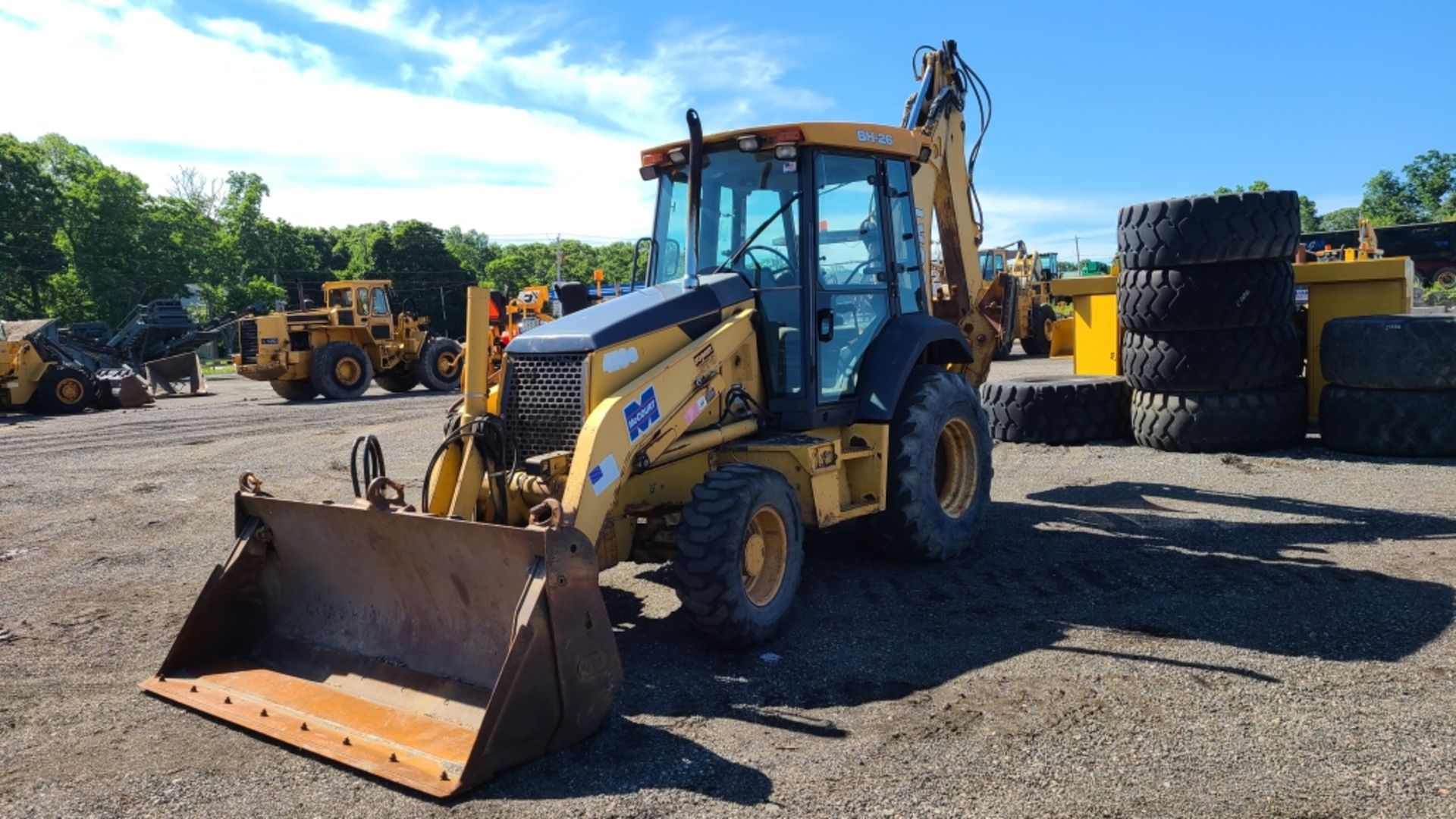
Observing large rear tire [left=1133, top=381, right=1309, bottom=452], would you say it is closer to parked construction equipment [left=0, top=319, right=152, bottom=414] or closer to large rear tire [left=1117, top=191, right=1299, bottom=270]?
large rear tire [left=1117, top=191, right=1299, bottom=270]

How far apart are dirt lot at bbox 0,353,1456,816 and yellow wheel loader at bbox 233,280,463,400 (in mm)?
14731

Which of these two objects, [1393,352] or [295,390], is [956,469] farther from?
[295,390]

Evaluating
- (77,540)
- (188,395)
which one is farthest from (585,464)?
(188,395)

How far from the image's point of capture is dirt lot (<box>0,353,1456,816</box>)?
11.7ft

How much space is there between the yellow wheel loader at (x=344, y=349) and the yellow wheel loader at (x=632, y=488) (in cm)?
1834

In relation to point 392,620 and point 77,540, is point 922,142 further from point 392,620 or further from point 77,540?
point 77,540

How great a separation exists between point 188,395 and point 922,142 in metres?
24.9

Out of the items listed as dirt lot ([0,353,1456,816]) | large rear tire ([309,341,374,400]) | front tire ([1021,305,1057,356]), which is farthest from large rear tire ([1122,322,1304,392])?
large rear tire ([309,341,374,400])

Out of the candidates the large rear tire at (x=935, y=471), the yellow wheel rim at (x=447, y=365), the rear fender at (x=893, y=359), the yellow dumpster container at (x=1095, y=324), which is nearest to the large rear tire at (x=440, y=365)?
the yellow wheel rim at (x=447, y=365)

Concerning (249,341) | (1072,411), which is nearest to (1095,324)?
(1072,411)

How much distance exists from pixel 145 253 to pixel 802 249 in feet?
180

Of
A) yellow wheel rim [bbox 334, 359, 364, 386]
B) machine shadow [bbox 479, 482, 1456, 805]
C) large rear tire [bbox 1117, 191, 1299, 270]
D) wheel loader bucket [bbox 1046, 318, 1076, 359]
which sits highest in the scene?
large rear tire [bbox 1117, 191, 1299, 270]

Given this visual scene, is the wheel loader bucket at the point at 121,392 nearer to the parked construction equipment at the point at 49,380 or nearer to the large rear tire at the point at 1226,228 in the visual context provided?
the parked construction equipment at the point at 49,380

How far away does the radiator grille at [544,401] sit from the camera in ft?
16.5
